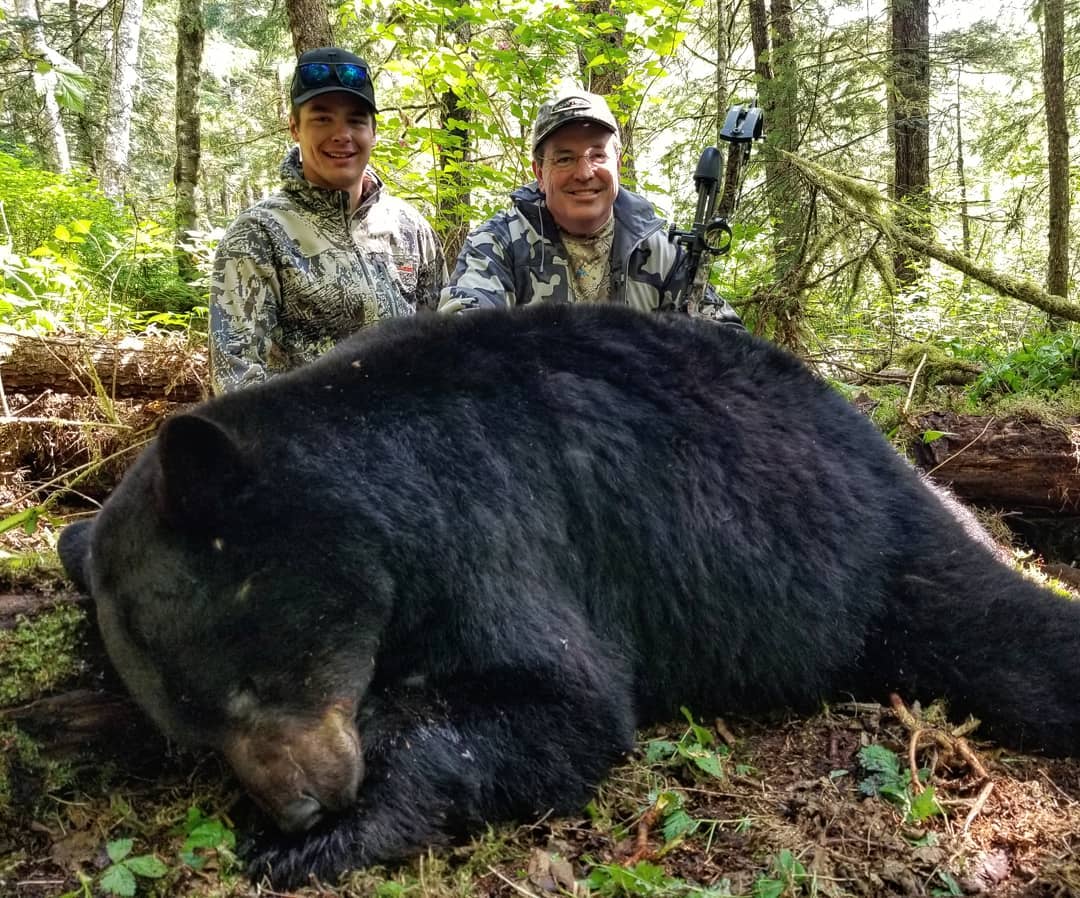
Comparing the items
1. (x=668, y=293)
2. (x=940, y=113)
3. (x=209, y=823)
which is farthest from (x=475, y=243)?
(x=940, y=113)

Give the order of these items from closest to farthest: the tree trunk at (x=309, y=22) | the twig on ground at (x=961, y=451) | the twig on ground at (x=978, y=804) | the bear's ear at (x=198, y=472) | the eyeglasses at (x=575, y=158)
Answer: the bear's ear at (x=198, y=472) < the twig on ground at (x=978, y=804) < the eyeglasses at (x=575, y=158) < the twig on ground at (x=961, y=451) < the tree trunk at (x=309, y=22)

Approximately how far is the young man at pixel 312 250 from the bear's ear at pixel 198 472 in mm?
2247

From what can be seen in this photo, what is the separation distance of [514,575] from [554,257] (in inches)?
108

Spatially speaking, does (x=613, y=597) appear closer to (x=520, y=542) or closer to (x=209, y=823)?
(x=520, y=542)

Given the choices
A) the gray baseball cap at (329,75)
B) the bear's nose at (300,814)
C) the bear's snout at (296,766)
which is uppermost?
the gray baseball cap at (329,75)

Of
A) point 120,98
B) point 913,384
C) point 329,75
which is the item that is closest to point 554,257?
point 329,75

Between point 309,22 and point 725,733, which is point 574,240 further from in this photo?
point 309,22

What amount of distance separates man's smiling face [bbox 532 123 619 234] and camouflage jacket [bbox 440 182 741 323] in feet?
0.45

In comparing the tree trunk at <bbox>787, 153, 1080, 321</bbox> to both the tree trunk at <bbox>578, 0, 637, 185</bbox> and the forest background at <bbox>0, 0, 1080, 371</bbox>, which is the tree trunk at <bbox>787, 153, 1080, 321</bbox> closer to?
the forest background at <bbox>0, 0, 1080, 371</bbox>

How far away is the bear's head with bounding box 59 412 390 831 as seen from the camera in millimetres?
1784

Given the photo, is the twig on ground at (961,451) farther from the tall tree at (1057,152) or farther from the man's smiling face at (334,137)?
the man's smiling face at (334,137)

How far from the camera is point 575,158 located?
13.4 feet

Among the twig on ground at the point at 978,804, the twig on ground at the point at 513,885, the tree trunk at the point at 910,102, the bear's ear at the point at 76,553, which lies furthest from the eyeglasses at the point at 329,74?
the tree trunk at the point at 910,102

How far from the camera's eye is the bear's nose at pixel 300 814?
5.78ft
